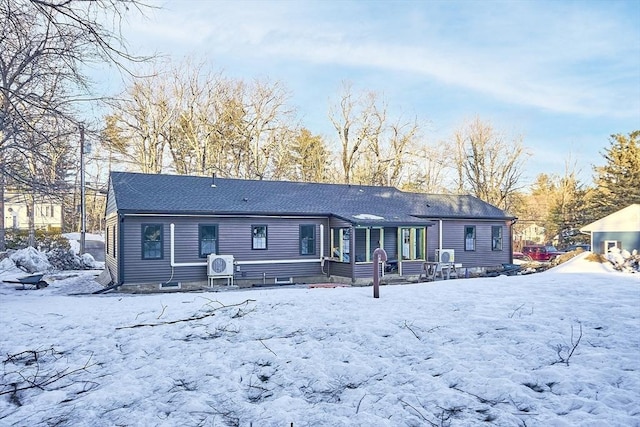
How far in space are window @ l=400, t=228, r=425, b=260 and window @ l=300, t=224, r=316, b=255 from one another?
4.22 m

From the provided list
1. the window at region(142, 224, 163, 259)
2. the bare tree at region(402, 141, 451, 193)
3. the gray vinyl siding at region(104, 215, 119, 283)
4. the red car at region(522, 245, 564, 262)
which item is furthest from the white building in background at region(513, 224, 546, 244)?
the window at region(142, 224, 163, 259)

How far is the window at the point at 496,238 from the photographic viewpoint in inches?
923

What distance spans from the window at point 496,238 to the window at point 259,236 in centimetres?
1270

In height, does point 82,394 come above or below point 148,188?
below

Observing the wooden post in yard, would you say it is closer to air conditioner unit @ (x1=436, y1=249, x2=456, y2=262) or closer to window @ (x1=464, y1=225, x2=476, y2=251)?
air conditioner unit @ (x1=436, y1=249, x2=456, y2=262)

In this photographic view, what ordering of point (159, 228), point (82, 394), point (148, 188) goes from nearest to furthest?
point (82, 394), point (159, 228), point (148, 188)

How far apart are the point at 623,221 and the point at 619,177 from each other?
1474 centimetres

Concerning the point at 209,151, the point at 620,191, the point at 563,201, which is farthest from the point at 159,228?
the point at 563,201

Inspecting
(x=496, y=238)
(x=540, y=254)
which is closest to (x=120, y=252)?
(x=496, y=238)

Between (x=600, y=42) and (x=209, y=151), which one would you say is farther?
(x=209, y=151)

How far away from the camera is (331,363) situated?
455 cm

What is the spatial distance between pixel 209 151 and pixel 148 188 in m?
17.1

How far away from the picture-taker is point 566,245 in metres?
41.7

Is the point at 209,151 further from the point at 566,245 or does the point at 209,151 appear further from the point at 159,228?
the point at 566,245
